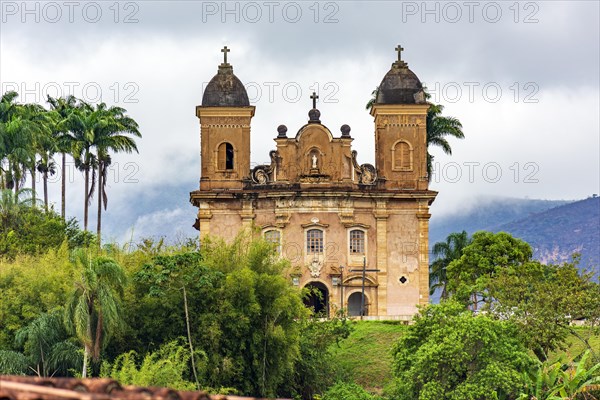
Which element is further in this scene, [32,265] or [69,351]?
[32,265]

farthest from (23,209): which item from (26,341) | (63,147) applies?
(26,341)

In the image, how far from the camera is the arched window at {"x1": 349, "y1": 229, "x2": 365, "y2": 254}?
5744 centimetres

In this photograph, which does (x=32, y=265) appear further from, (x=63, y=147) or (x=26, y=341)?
(x=63, y=147)

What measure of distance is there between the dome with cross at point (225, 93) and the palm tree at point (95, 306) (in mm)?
21020

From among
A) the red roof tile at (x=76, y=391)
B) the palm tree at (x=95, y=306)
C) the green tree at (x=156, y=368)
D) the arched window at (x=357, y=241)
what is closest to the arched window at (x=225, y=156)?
the arched window at (x=357, y=241)

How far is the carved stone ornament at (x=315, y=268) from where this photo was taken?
56750 millimetres

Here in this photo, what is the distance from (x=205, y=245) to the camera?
44594 mm

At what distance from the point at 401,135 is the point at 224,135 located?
790 cm

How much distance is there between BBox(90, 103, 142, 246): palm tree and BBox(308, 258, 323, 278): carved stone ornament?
9.96 meters

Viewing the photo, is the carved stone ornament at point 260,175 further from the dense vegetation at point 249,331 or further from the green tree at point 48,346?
the green tree at point 48,346

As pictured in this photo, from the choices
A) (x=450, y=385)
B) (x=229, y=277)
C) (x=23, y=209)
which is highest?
(x=23, y=209)

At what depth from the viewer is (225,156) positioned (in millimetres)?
58562

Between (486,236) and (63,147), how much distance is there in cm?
1916

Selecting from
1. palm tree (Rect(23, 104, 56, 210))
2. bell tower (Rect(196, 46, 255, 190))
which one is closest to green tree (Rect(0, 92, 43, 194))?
palm tree (Rect(23, 104, 56, 210))
